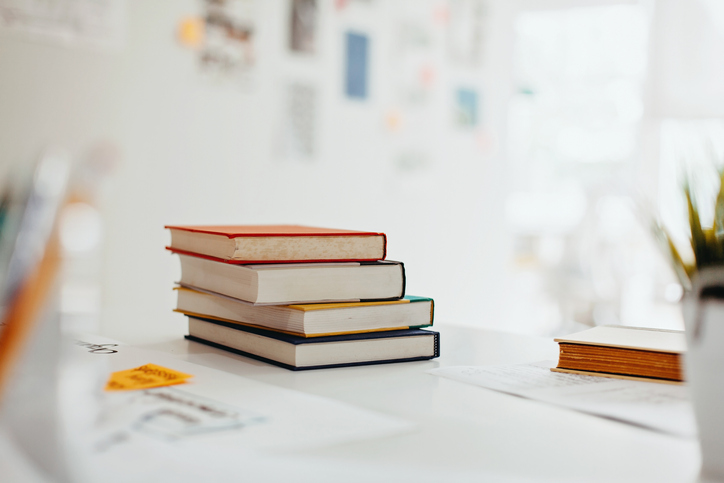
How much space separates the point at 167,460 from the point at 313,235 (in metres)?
0.36

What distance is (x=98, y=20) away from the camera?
1.87 meters

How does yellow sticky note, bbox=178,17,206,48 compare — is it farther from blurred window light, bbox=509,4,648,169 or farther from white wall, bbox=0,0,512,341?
blurred window light, bbox=509,4,648,169

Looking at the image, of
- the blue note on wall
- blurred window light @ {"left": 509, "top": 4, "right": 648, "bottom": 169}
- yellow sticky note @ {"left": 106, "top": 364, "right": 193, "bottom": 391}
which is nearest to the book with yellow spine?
yellow sticky note @ {"left": 106, "top": 364, "right": 193, "bottom": 391}

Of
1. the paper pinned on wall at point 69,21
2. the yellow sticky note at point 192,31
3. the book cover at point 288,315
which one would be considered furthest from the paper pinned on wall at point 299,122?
the book cover at point 288,315

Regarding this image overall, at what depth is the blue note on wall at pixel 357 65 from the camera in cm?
261

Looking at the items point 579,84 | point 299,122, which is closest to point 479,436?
point 299,122

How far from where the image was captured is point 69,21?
5.98 ft

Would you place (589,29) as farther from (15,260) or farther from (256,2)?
(15,260)

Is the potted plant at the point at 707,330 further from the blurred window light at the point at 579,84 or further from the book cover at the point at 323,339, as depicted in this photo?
the blurred window light at the point at 579,84

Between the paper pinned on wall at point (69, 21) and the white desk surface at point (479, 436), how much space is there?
134cm

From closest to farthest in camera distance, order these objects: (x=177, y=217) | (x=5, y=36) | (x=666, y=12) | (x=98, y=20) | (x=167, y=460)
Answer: (x=167, y=460), (x=5, y=36), (x=98, y=20), (x=177, y=217), (x=666, y=12)

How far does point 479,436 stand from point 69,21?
1.71 m

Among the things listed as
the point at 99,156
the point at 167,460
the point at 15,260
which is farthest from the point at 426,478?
the point at 99,156

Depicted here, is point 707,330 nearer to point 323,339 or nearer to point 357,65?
point 323,339
